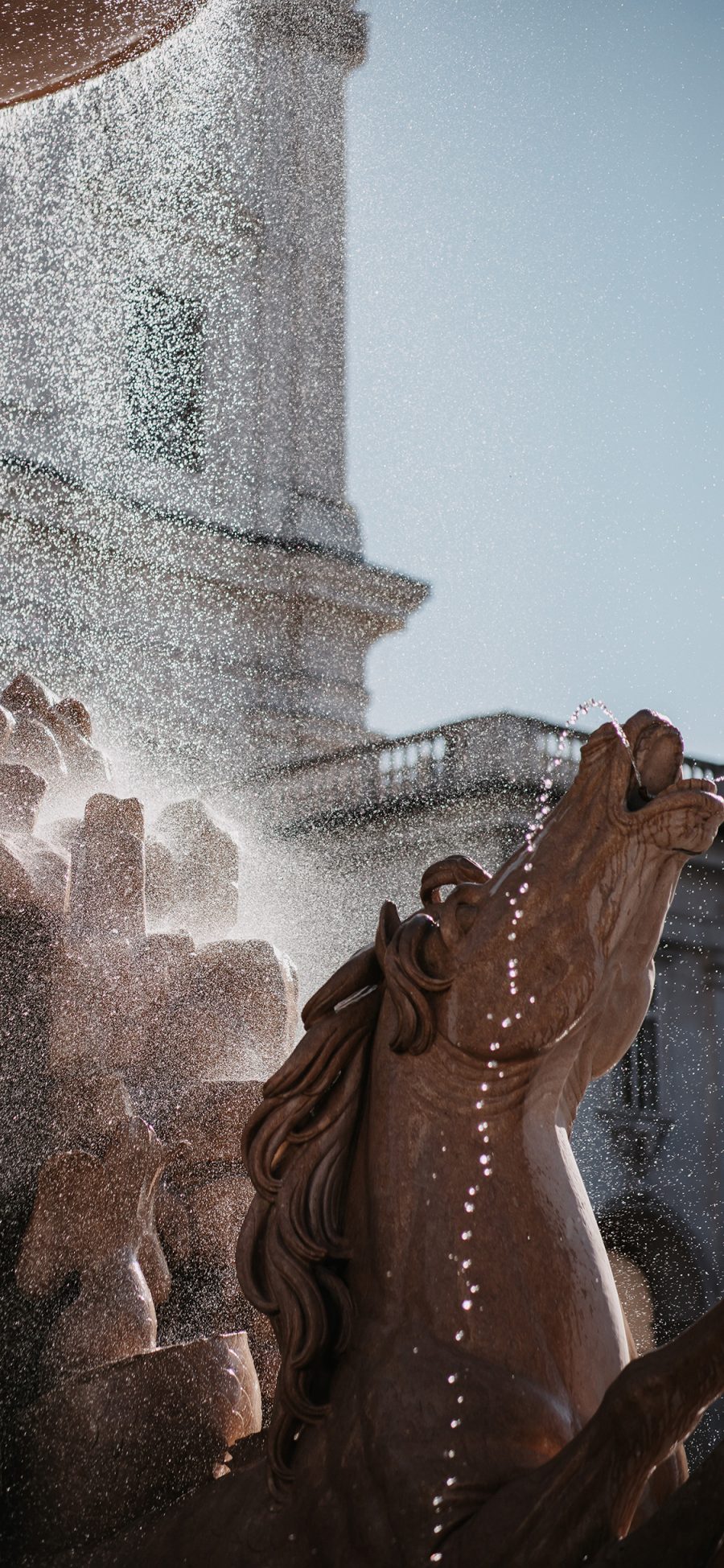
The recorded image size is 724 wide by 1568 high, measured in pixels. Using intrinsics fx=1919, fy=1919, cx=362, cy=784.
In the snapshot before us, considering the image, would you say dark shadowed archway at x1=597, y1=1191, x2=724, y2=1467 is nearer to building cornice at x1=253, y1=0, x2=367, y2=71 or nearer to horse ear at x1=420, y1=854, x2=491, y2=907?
building cornice at x1=253, y1=0, x2=367, y2=71

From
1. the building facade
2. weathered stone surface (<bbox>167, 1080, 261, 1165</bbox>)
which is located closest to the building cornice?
the building facade

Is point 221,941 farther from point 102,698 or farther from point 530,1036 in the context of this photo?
point 102,698

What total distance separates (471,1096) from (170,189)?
76.3 feet

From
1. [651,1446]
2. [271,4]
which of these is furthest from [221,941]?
[271,4]

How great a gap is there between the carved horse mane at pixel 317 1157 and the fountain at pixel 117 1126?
458 mm

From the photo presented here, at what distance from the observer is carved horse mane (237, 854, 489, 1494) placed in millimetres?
1802

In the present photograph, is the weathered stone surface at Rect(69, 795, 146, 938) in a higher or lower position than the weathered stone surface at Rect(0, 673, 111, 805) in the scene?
lower

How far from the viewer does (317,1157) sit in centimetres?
185

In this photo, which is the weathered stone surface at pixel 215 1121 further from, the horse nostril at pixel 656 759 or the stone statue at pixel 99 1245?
the horse nostril at pixel 656 759

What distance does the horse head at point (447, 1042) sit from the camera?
5.82 ft

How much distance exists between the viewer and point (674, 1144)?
1822 centimetres

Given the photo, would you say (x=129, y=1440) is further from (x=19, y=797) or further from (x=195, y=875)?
(x=195, y=875)

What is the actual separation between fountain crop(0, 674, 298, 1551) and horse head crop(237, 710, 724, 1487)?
1.50 ft

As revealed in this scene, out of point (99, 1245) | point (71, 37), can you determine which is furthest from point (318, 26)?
point (99, 1245)
